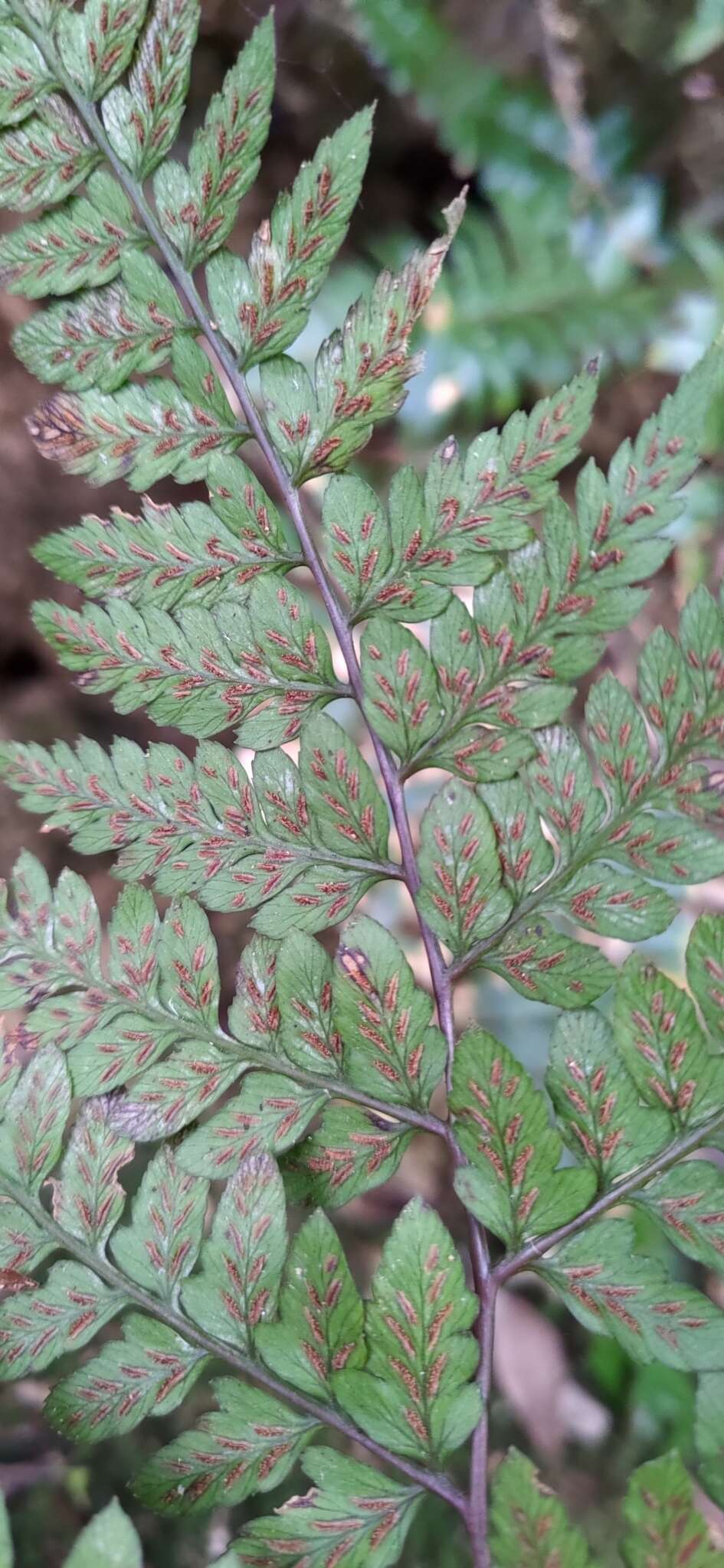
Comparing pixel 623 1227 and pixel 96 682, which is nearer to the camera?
pixel 623 1227

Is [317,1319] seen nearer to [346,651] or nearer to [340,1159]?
[340,1159]

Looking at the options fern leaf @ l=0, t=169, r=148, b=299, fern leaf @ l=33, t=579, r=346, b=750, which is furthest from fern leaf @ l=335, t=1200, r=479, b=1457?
fern leaf @ l=0, t=169, r=148, b=299

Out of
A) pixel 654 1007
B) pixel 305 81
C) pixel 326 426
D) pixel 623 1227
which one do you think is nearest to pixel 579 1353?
pixel 623 1227

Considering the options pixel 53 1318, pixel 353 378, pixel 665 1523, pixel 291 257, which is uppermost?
pixel 291 257

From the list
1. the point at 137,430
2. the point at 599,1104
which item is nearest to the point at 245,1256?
the point at 599,1104

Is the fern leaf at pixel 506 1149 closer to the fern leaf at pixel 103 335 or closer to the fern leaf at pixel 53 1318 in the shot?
the fern leaf at pixel 53 1318

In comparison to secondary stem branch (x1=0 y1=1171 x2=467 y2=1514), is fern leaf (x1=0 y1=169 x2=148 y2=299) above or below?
above

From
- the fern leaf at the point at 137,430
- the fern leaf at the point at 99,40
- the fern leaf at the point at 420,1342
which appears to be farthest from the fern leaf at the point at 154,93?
the fern leaf at the point at 420,1342

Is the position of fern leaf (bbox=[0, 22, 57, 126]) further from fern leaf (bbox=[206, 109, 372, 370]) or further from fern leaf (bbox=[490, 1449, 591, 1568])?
fern leaf (bbox=[490, 1449, 591, 1568])

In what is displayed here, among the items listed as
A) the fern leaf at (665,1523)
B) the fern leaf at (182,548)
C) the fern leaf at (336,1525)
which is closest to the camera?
the fern leaf at (665,1523)

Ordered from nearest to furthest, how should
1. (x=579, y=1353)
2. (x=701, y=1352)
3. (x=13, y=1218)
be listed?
(x=701, y=1352) < (x=13, y=1218) < (x=579, y=1353)

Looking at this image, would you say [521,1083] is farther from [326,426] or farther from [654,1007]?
[326,426]
